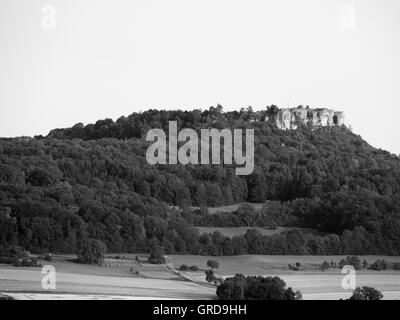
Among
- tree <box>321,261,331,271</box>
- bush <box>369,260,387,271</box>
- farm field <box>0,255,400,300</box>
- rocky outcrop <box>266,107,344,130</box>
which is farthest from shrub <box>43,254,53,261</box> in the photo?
rocky outcrop <box>266,107,344,130</box>

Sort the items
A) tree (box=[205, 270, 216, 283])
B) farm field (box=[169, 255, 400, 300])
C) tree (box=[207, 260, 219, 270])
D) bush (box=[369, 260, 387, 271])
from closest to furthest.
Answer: farm field (box=[169, 255, 400, 300]), tree (box=[205, 270, 216, 283]), tree (box=[207, 260, 219, 270]), bush (box=[369, 260, 387, 271])

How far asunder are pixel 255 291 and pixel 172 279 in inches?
261

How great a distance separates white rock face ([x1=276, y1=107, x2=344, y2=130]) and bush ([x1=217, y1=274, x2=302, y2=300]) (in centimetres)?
5539

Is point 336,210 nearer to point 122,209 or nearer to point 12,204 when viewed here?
point 122,209

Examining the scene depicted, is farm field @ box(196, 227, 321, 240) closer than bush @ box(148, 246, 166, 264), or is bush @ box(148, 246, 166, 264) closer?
bush @ box(148, 246, 166, 264)

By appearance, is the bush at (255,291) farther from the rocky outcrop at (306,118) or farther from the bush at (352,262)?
the rocky outcrop at (306,118)

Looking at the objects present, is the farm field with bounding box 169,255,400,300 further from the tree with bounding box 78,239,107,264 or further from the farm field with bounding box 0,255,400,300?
the tree with bounding box 78,239,107,264

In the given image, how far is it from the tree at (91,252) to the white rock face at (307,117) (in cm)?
4597

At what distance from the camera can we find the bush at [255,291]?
35.0m

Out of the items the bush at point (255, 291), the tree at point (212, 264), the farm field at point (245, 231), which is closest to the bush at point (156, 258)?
the tree at point (212, 264)

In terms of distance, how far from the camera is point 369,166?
75.9 metres

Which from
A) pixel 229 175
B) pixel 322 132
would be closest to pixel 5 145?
pixel 229 175

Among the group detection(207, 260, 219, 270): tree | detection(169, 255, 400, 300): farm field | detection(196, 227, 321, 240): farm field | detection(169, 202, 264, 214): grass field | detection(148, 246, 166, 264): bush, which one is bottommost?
detection(169, 255, 400, 300): farm field

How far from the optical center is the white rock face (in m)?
91.2
